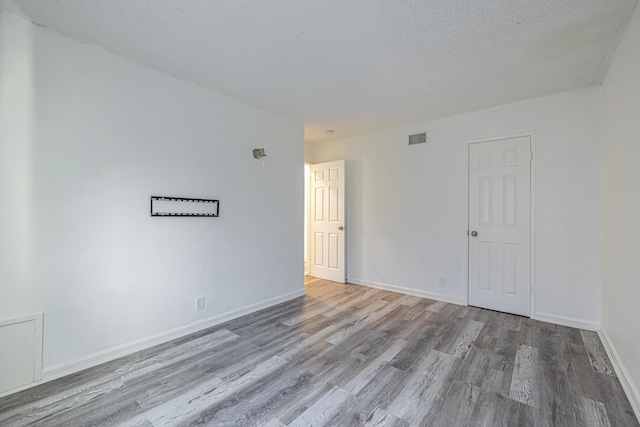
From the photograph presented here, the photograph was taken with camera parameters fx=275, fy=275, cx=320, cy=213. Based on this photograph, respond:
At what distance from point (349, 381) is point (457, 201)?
265 centimetres

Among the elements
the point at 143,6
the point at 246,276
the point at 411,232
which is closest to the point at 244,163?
the point at 246,276

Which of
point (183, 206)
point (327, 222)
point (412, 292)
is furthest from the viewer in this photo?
point (327, 222)

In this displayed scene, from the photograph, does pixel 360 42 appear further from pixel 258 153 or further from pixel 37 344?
pixel 37 344

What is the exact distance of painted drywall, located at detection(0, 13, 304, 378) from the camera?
1.85m

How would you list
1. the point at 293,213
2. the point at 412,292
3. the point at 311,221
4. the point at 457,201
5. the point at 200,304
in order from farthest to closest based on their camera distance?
1. the point at 311,221
2. the point at 412,292
3. the point at 293,213
4. the point at 457,201
5. the point at 200,304

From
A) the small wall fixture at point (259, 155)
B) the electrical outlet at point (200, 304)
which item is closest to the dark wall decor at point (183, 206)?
the small wall fixture at point (259, 155)

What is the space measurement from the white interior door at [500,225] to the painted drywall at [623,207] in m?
0.67

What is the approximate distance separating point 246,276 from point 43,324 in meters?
1.69

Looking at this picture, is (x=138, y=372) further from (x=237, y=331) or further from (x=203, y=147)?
(x=203, y=147)

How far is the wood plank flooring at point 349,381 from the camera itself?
1.61 m

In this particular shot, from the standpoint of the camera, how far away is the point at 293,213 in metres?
3.83

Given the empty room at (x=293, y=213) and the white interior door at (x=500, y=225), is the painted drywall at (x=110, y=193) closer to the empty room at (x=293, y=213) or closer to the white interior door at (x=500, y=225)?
the empty room at (x=293, y=213)

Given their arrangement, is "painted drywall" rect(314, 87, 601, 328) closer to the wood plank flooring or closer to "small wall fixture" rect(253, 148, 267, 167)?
the wood plank flooring

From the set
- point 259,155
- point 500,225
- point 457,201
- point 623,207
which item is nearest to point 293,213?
point 259,155
